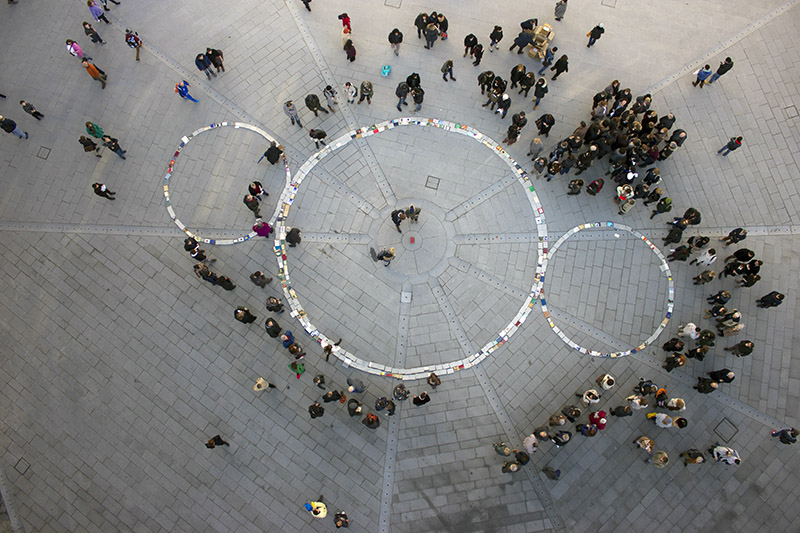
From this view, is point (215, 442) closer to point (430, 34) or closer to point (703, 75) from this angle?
point (430, 34)

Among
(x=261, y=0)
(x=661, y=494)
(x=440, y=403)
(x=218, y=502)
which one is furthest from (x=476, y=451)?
(x=261, y=0)

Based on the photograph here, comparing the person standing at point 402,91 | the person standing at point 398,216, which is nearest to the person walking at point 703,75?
the person standing at point 402,91

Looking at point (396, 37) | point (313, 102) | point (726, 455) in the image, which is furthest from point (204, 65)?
point (726, 455)

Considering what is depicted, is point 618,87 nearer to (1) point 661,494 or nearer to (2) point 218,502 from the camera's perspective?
(1) point 661,494

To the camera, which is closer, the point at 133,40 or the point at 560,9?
the point at 133,40

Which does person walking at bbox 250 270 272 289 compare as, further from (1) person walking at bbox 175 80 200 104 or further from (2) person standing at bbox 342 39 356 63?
(2) person standing at bbox 342 39 356 63

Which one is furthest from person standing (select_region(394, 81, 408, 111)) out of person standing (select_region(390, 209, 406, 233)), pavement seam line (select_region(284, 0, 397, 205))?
person standing (select_region(390, 209, 406, 233))
